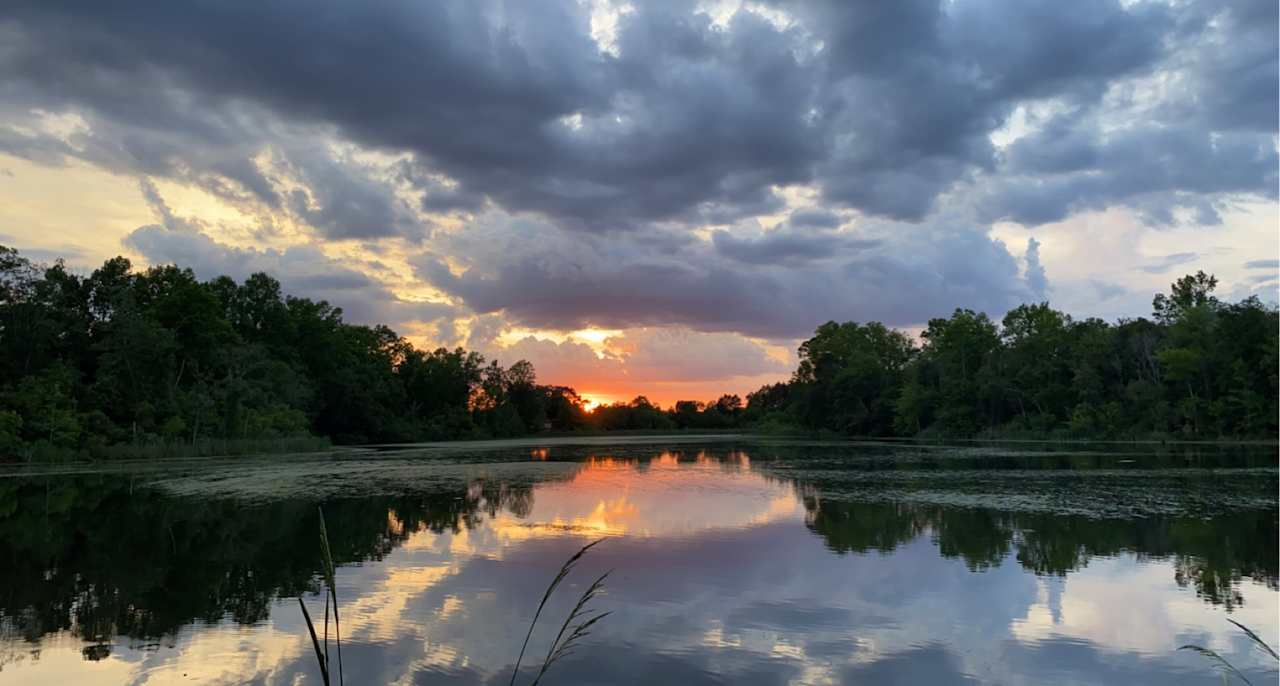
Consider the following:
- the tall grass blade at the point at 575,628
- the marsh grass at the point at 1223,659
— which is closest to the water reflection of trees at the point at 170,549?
the tall grass blade at the point at 575,628

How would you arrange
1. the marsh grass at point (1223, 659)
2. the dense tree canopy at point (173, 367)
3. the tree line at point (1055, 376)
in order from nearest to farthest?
the marsh grass at point (1223, 659) → the dense tree canopy at point (173, 367) → the tree line at point (1055, 376)

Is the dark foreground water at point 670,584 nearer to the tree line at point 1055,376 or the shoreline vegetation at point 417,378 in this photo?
the shoreline vegetation at point 417,378

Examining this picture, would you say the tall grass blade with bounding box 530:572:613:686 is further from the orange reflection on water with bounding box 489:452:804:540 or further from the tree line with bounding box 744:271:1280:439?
the tree line with bounding box 744:271:1280:439

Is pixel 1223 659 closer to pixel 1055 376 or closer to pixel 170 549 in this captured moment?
pixel 170 549

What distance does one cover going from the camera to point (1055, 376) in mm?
74500

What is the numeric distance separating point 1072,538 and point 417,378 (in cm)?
9486

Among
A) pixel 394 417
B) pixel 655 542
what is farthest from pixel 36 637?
pixel 394 417

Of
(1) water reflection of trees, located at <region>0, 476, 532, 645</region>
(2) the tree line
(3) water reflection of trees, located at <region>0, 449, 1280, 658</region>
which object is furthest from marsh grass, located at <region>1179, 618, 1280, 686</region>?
(2) the tree line

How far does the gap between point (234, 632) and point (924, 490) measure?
738 inches

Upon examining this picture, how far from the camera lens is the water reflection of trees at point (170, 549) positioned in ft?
30.0

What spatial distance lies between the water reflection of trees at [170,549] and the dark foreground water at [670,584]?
0.07 meters

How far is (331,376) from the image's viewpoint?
7962cm

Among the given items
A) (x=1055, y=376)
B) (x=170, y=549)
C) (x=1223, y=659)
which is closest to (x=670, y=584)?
(x=1223, y=659)

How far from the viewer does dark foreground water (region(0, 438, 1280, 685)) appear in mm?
7262
